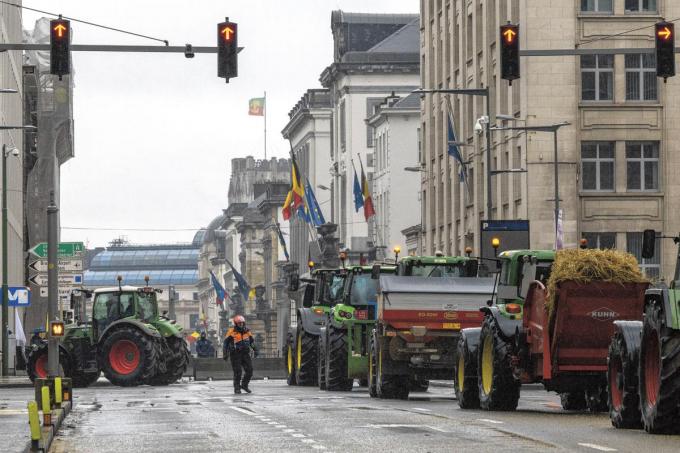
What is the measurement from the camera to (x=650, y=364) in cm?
1955

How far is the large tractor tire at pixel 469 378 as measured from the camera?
26.9m

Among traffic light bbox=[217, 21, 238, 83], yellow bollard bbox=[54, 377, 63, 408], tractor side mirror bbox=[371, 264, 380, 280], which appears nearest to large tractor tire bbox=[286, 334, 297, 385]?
tractor side mirror bbox=[371, 264, 380, 280]

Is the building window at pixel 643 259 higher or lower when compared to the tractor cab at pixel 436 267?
higher

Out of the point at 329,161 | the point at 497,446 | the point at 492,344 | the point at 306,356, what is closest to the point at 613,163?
the point at 306,356

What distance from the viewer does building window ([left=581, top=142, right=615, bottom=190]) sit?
203 feet

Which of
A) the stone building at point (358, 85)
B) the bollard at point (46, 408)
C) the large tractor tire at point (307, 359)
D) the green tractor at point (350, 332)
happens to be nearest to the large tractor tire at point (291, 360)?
the large tractor tire at point (307, 359)

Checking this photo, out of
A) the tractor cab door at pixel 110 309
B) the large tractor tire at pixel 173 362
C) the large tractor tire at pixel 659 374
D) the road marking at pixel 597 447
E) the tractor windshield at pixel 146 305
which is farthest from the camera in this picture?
the tractor windshield at pixel 146 305

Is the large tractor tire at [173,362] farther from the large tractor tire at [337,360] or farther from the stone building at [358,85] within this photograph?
the stone building at [358,85]

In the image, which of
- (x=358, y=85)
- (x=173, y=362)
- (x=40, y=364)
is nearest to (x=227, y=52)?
(x=173, y=362)

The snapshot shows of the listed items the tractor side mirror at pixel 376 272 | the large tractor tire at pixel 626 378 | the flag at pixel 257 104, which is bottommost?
the large tractor tire at pixel 626 378

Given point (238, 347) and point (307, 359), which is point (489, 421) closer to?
point (238, 347)

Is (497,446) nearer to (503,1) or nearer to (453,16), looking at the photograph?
(503,1)

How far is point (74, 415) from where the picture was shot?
26266 mm

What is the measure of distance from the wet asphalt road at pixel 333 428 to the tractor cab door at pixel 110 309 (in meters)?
15.4
